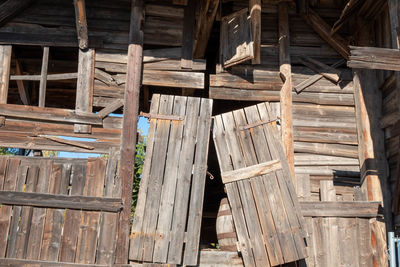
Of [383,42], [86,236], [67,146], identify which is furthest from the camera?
[383,42]

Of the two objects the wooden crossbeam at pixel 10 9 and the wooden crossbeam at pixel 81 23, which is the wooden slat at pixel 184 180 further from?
the wooden crossbeam at pixel 10 9

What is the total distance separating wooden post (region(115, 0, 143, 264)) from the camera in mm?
6980

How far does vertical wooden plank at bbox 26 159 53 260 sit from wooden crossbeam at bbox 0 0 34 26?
2.79 metres

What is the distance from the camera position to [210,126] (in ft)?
25.0

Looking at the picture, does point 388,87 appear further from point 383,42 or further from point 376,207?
point 376,207

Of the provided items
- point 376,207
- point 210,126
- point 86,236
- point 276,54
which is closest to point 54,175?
point 86,236

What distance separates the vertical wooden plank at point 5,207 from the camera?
676cm

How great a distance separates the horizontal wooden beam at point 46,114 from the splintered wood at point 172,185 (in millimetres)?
1192

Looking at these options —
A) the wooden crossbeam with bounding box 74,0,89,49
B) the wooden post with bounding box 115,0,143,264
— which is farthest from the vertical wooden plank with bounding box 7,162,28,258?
the wooden crossbeam with bounding box 74,0,89,49

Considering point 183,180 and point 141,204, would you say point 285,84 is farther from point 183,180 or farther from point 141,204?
point 141,204

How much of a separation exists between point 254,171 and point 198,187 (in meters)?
0.96

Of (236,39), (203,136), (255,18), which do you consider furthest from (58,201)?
→ (255,18)

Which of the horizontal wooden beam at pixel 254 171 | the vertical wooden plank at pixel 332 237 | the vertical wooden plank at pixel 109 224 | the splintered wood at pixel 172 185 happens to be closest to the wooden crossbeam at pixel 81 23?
the splintered wood at pixel 172 185

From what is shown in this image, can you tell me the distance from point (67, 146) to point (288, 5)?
5.06 m
